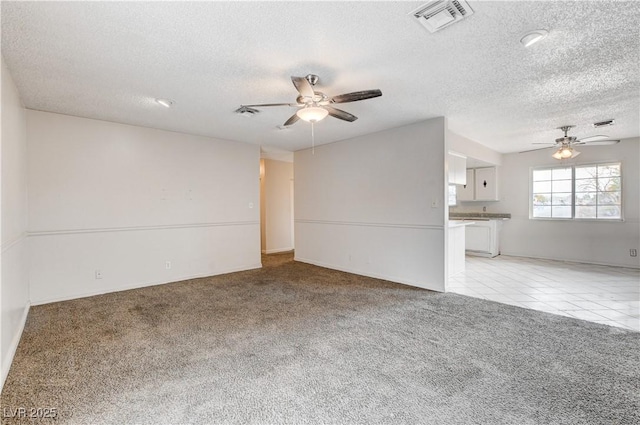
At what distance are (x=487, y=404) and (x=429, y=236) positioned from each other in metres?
2.72

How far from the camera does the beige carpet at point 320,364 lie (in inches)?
69.4

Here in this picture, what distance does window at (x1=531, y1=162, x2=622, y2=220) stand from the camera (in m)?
5.82

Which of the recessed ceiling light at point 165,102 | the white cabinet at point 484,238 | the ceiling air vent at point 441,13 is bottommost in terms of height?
the white cabinet at point 484,238

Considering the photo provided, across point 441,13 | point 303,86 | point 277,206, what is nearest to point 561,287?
point 441,13

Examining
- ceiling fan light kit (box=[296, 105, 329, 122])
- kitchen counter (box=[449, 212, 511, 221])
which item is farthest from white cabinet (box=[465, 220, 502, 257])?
ceiling fan light kit (box=[296, 105, 329, 122])

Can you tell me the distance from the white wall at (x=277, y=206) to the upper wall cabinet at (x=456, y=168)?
4262 millimetres

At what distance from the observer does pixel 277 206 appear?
7.80 metres

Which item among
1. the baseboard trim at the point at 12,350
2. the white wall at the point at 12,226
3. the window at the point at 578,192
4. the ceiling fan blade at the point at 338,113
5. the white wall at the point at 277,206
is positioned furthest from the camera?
the white wall at the point at 277,206

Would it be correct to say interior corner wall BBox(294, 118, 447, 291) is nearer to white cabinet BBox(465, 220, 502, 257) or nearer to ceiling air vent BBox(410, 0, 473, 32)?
ceiling air vent BBox(410, 0, 473, 32)

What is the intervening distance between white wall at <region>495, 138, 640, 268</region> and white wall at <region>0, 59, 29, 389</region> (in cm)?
859

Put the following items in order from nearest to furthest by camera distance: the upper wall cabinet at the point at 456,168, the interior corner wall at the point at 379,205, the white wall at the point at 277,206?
the interior corner wall at the point at 379,205 → the upper wall cabinet at the point at 456,168 → the white wall at the point at 277,206

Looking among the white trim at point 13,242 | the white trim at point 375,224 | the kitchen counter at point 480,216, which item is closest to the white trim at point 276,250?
the white trim at point 375,224

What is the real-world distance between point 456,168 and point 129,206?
5.68 metres

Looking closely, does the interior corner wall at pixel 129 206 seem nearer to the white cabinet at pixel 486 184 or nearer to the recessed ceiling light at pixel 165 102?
the recessed ceiling light at pixel 165 102
